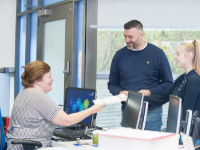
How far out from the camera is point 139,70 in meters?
2.69

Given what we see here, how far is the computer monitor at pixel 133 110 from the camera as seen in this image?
1770 mm

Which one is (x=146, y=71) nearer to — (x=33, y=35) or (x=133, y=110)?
(x=133, y=110)

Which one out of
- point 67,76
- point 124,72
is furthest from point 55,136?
point 67,76

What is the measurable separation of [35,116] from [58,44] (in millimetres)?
2278

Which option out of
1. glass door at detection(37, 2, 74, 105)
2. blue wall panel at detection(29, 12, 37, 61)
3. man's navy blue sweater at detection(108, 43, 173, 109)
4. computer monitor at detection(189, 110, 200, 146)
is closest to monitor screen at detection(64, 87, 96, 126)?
man's navy blue sweater at detection(108, 43, 173, 109)

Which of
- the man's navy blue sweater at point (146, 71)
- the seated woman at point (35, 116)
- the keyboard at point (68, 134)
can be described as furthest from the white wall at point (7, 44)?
the seated woman at point (35, 116)

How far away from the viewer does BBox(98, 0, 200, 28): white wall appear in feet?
10.8

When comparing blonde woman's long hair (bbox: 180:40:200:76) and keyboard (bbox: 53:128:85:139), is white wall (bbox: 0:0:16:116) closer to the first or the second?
keyboard (bbox: 53:128:85:139)

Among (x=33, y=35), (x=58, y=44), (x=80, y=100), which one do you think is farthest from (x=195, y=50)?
(x=33, y=35)

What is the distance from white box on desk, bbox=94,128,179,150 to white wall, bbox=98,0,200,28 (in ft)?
8.01

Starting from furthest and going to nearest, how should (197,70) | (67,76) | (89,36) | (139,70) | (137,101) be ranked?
(67,76) → (89,36) → (139,70) → (197,70) → (137,101)

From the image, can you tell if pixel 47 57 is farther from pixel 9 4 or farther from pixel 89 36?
pixel 9 4

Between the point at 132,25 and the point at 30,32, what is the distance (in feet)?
9.56

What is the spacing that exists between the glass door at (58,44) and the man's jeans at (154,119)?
1.59 metres
